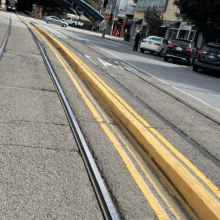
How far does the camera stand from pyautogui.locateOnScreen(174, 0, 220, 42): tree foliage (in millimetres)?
20250

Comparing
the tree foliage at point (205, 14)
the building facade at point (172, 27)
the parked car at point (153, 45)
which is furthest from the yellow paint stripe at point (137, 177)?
the building facade at point (172, 27)

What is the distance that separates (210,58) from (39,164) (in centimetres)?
1353

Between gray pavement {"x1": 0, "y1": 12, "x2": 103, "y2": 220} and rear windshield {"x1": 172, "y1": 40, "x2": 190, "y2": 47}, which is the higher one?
rear windshield {"x1": 172, "y1": 40, "x2": 190, "y2": 47}

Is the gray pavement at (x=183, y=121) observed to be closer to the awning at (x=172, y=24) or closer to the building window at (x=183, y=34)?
the building window at (x=183, y=34)

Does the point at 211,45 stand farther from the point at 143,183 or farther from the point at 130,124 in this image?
the point at 143,183

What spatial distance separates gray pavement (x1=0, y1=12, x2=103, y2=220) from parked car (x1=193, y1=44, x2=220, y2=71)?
11.5m

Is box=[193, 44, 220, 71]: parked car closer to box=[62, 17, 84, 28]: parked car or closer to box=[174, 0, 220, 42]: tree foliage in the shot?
box=[174, 0, 220, 42]: tree foliage

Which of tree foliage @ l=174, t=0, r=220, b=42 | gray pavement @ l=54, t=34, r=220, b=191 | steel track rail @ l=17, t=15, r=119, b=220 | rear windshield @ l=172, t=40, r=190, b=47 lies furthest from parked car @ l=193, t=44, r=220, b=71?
steel track rail @ l=17, t=15, r=119, b=220

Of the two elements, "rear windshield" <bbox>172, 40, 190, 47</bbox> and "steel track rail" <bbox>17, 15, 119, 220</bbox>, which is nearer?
"steel track rail" <bbox>17, 15, 119, 220</bbox>

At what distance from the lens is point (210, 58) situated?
14.6m

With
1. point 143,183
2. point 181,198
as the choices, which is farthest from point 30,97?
point 181,198

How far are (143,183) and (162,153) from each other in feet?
2.04

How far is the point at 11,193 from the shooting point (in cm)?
246

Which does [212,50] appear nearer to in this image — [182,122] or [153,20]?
[182,122]
